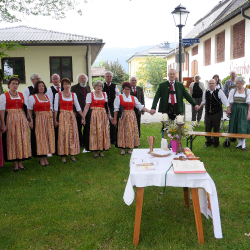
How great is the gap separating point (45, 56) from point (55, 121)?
11611 mm

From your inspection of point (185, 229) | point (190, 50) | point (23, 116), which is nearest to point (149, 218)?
point (185, 229)

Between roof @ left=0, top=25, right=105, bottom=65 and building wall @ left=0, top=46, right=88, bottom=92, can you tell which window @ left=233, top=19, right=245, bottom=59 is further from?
building wall @ left=0, top=46, right=88, bottom=92

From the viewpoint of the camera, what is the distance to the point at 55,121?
6691mm

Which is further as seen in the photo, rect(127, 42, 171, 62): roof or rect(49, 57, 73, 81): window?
rect(127, 42, 171, 62): roof

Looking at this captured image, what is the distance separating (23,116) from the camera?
6.23 m

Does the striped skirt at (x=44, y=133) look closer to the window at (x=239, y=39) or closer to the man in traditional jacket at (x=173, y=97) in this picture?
the man in traditional jacket at (x=173, y=97)

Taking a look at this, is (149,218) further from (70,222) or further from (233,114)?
(233,114)

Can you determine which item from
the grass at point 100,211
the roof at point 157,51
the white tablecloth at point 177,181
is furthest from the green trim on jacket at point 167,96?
the roof at point 157,51

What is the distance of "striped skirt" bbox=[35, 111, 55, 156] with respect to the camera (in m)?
6.45

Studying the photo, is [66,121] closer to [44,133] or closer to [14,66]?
[44,133]

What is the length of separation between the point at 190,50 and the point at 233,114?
75.0ft

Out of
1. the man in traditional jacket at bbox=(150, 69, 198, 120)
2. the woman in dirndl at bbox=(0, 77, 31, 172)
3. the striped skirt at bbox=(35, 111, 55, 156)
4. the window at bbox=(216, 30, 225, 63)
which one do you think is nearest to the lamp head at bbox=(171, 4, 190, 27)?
the man in traditional jacket at bbox=(150, 69, 198, 120)

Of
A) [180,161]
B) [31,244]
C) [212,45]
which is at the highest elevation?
[212,45]

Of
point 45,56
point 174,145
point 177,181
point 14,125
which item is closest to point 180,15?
point 14,125
